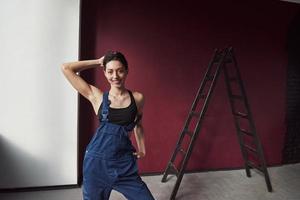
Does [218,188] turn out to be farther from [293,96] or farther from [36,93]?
[36,93]

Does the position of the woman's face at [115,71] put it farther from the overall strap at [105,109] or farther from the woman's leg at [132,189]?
the woman's leg at [132,189]

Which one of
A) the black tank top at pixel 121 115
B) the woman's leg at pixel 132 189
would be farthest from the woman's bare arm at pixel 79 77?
the woman's leg at pixel 132 189

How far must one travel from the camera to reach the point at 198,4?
10.6ft

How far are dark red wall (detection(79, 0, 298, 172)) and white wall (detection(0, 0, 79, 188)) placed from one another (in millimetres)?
267

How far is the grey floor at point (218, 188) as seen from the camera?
2.78m

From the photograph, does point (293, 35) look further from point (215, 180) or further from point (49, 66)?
point (49, 66)

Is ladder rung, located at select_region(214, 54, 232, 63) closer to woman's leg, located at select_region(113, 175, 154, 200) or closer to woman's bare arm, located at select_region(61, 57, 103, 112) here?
woman's bare arm, located at select_region(61, 57, 103, 112)

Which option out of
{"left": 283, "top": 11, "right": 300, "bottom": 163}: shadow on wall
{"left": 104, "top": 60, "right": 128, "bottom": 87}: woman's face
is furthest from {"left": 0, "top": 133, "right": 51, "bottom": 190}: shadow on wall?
{"left": 283, "top": 11, "right": 300, "bottom": 163}: shadow on wall

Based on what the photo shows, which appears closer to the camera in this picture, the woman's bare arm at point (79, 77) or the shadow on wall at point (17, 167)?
the woman's bare arm at point (79, 77)

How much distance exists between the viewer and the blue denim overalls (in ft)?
5.42

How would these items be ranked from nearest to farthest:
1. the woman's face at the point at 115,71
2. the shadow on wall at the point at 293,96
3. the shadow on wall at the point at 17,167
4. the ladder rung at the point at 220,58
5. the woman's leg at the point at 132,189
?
1. the woman's face at the point at 115,71
2. the woman's leg at the point at 132,189
3. the shadow on wall at the point at 17,167
4. the ladder rung at the point at 220,58
5. the shadow on wall at the point at 293,96

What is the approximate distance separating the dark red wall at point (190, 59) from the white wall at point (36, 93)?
0.88 ft

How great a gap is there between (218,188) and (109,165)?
1.87 m

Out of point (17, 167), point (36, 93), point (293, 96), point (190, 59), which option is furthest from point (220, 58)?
point (17, 167)
